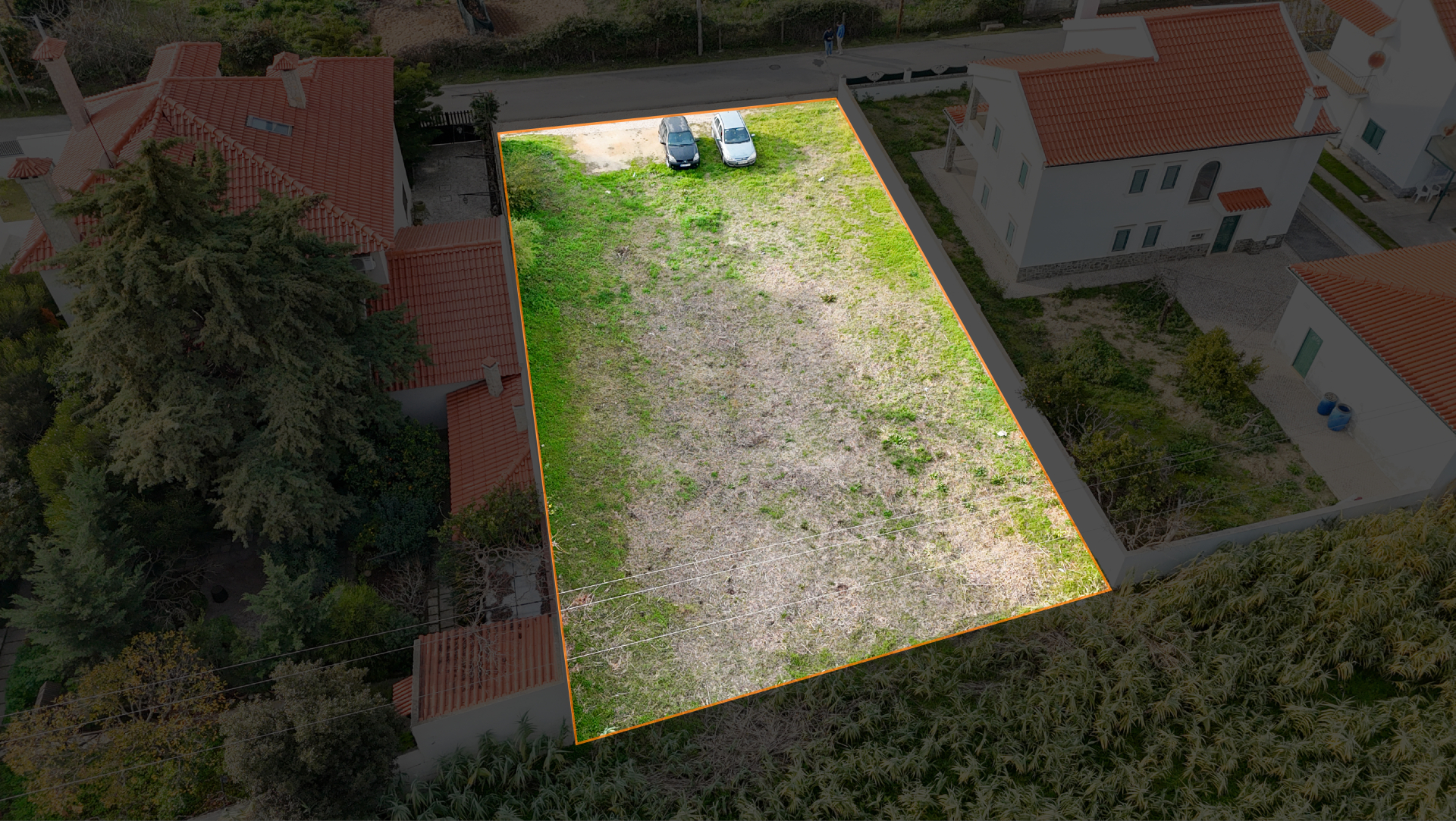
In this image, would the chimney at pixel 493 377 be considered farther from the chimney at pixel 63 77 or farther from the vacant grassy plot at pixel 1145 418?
the vacant grassy plot at pixel 1145 418

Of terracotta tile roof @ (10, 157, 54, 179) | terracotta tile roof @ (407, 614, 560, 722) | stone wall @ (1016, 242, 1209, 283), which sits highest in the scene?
terracotta tile roof @ (10, 157, 54, 179)

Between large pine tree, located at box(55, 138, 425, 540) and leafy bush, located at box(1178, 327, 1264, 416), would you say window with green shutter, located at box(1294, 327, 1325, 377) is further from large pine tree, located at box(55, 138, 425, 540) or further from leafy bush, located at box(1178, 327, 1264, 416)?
large pine tree, located at box(55, 138, 425, 540)

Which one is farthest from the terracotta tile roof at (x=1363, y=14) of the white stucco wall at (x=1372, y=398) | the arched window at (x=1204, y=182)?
the white stucco wall at (x=1372, y=398)

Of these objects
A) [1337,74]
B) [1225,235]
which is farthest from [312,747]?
[1337,74]

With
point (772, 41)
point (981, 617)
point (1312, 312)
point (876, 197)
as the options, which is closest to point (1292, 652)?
point (981, 617)

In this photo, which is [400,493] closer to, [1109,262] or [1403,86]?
[1109,262]

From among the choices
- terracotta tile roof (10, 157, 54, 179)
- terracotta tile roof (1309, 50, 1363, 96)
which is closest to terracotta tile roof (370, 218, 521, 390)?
terracotta tile roof (10, 157, 54, 179)
